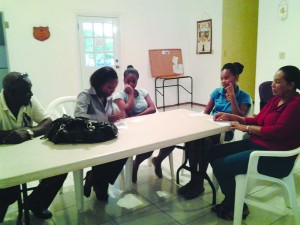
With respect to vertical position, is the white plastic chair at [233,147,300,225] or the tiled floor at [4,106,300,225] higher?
the white plastic chair at [233,147,300,225]

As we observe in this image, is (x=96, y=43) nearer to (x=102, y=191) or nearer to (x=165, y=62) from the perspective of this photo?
(x=165, y=62)

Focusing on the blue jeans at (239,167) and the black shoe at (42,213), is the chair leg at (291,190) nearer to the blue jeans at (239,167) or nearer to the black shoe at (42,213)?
the blue jeans at (239,167)

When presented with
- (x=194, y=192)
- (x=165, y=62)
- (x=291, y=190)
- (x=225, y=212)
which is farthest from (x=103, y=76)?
(x=165, y=62)

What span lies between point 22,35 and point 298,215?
459cm

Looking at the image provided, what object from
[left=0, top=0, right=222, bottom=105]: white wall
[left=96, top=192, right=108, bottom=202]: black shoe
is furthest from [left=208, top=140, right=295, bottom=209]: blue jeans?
[left=0, top=0, right=222, bottom=105]: white wall

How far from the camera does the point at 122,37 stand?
5.54m

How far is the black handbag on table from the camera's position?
158 centimetres

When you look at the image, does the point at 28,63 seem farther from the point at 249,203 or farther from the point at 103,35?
the point at 249,203

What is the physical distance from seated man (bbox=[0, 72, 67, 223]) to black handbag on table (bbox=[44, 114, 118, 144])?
7.7 inches

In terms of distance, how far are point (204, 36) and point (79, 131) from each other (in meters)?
4.93

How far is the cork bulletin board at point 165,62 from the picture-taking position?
19.5ft

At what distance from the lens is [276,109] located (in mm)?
1863

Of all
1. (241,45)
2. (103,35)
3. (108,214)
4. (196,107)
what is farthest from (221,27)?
(108,214)

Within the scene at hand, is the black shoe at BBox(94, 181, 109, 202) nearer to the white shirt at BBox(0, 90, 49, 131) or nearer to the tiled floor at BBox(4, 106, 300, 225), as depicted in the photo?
the tiled floor at BBox(4, 106, 300, 225)
